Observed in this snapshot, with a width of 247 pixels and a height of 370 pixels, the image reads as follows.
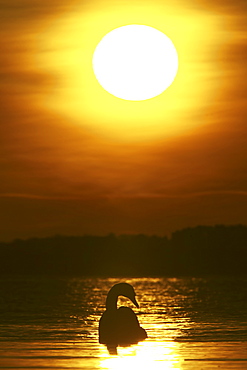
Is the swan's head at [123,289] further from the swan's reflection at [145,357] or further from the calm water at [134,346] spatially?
the swan's reflection at [145,357]

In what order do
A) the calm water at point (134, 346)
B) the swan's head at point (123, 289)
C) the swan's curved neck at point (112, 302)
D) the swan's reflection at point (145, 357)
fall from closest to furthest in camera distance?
the swan's reflection at point (145, 357) < the calm water at point (134, 346) < the swan's curved neck at point (112, 302) < the swan's head at point (123, 289)

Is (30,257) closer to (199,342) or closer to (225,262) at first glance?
(225,262)

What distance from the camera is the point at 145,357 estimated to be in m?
17.8

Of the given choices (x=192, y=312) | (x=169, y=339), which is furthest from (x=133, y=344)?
(x=192, y=312)

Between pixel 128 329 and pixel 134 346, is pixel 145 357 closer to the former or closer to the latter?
pixel 134 346

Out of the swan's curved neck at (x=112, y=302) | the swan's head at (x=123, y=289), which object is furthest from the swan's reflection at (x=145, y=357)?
the swan's head at (x=123, y=289)

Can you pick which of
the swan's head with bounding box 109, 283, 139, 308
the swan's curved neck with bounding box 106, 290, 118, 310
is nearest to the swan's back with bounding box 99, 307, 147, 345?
the swan's curved neck with bounding box 106, 290, 118, 310

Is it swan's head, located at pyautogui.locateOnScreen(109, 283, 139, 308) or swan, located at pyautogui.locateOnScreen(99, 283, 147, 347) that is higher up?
swan's head, located at pyautogui.locateOnScreen(109, 283, 139, 308)

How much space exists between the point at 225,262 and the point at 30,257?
17.9 m

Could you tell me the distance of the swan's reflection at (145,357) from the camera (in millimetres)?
16672

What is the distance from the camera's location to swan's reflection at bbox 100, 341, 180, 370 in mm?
16672

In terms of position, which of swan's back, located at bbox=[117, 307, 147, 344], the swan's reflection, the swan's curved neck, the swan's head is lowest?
the swan's reflection

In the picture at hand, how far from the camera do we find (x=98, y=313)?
111 ft

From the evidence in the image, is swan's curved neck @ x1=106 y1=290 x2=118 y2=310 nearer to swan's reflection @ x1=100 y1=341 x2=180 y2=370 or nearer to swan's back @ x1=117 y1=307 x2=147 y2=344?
swan's back @ x1=117 y1=307 x2=147 y2=344
